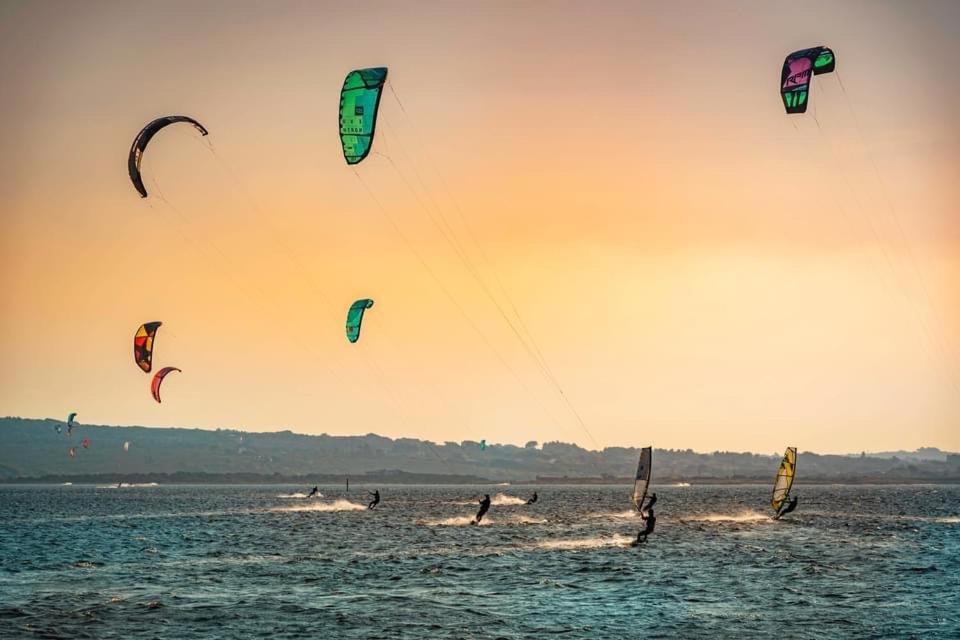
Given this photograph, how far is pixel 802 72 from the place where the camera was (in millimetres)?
37094

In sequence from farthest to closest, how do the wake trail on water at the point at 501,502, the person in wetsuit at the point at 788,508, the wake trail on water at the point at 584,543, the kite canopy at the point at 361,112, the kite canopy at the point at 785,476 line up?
the wake trail on water at the point at 501,502 → the person in wetsuit at the point at 788,508 → the kite canopy at the point at 785,476 → the wake trail on water at the point at 584,543 → the kite canopy at the point at 361,112

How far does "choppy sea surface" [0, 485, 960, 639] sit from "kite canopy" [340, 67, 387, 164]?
12694 mm

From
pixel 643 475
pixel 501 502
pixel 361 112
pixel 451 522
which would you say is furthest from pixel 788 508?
pixel 501 502

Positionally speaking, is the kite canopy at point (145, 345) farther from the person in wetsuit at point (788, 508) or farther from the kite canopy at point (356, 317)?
the person in wetsuit at point (788, 508)

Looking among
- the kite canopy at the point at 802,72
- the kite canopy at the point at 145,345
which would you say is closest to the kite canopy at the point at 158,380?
the kite canopy at the point at 145,345

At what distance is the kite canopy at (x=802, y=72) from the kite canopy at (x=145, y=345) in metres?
33.3

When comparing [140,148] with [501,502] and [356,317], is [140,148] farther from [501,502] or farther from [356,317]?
[501,502]

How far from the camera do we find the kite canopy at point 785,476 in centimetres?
5425

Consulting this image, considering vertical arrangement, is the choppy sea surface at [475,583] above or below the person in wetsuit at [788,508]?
below

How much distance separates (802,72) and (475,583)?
18.4 meters

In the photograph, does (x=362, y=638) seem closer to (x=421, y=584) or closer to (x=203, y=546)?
(x=421, y=584)

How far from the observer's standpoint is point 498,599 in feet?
104

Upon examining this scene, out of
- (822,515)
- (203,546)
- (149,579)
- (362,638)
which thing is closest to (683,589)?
(362,638)

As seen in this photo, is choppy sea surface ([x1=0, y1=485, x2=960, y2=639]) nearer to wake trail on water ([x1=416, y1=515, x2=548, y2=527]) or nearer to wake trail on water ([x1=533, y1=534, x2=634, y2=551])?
wake trail on water ([x1=533, y1=534, x2=634, y2=551])
